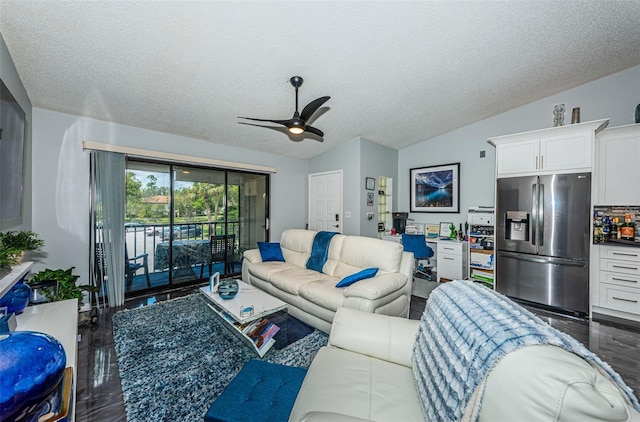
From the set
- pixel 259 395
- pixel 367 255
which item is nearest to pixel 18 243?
pixel 259 395

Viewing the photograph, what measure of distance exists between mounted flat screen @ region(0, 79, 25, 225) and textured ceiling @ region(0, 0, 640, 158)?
1.80 ft

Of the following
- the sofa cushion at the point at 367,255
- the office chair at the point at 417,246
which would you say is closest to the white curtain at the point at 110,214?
the sofa cushion at the point at 367,255

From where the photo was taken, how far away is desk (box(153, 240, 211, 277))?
13.2 ft

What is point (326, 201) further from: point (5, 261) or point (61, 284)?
point (5, 261)

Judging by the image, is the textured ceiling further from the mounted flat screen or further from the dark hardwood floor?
the dark hardwood floor

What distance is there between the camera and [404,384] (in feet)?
4.05

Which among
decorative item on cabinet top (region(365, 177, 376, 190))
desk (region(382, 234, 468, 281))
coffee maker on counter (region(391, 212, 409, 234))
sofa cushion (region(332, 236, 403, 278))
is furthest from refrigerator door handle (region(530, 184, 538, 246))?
decorative item on cabinet top (region(365, 177, 376, 190))

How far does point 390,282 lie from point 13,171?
3.27 m

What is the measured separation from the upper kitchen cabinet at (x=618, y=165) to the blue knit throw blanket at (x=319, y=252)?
351 centimetres

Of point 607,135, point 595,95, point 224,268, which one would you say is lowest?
point 224,268

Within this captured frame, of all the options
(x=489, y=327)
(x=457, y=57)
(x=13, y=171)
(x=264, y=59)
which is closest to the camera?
(x=489, y=327)

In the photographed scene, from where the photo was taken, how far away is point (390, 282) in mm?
2402

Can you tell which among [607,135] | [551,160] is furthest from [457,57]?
[607,135]

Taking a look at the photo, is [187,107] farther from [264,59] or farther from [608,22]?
[608,22]
